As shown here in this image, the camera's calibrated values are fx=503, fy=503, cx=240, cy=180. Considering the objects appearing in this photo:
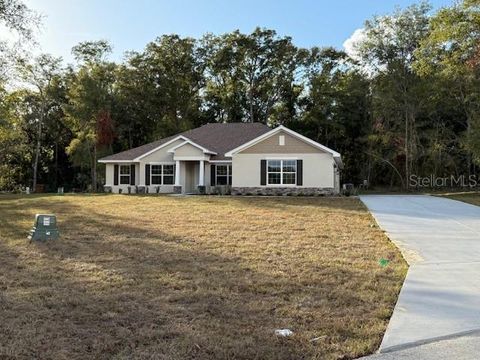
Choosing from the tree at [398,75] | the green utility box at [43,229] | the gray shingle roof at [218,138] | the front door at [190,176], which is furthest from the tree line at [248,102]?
the green utility box at [43,229]

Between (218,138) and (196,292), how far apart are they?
27.7 meters

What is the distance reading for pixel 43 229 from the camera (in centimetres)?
→ 1028

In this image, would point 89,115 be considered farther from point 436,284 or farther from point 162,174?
point 436,284

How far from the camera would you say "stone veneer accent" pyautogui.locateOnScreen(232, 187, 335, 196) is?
86.9 ft

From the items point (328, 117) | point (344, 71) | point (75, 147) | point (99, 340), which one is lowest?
point (99, 340)

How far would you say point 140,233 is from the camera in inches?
450

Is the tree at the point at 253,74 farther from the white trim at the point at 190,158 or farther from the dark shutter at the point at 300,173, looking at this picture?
the dark shutter at the point at 300,173

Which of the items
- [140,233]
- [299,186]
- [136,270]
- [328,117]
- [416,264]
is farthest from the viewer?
[328,117]

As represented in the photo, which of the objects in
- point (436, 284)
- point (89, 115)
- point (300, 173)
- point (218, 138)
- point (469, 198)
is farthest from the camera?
point (89, 115)

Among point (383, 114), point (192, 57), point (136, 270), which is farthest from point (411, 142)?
point (136, 270)

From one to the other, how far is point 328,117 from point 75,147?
70.8ft

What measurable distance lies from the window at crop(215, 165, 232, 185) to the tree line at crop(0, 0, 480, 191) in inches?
516

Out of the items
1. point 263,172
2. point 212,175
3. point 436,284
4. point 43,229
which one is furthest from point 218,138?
point 436,284

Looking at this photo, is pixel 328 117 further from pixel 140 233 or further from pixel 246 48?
pixel 140 233
